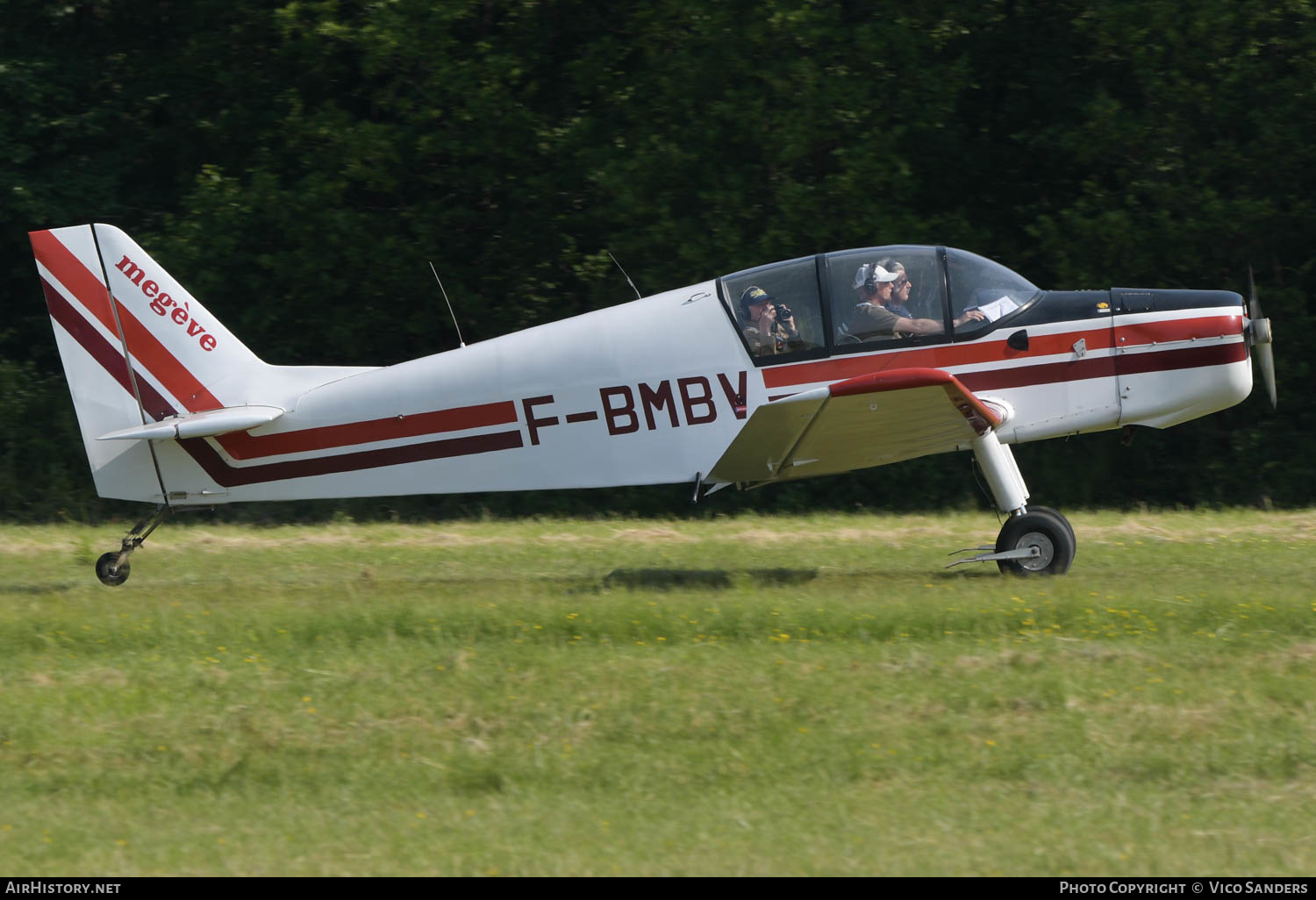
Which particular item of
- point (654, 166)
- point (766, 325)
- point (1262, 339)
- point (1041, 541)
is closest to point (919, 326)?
point (766, 325)

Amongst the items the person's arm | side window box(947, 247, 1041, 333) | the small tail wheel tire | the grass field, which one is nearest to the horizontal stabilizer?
the small tail wheel tire

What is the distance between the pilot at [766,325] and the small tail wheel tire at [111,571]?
4.84 meters

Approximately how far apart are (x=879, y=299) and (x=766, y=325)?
765 millimetres

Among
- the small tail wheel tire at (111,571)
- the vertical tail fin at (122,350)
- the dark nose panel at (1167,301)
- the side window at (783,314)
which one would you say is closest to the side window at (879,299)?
the side window at (783,314)

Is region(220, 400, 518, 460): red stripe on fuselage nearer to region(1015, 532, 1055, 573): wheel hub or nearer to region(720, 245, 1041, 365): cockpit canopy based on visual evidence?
region(720, 245, 1041, 365): cockpit canopy

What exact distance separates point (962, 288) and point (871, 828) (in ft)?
15.0

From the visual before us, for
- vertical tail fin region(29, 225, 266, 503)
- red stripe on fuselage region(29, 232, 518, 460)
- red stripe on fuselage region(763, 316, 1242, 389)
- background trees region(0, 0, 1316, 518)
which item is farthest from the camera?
background trees region(0, 0, 1316, 518)

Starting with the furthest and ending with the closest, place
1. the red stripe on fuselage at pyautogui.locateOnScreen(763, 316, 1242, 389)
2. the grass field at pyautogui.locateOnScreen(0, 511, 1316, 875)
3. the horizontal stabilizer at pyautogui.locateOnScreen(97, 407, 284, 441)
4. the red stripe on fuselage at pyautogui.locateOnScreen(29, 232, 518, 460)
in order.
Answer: the red stripe on fuselage at pyautogui.locateOnScreen(29, 232, 518, 460) < the horizontal stabilizer at pyautogui.locateOnScreen(97, 407, 284, 441) < the red stripe on fuselage at pyautogui.locateOnScreen(763, 316, 1242, 389) < the grass field at pyautogui.locateOnScreen(0, 511, 1316, 875)

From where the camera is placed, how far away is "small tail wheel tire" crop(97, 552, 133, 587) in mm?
9414

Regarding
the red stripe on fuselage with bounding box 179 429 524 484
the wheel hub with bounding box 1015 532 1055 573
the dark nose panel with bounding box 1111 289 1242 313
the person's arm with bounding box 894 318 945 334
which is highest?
the person's arm with bounding box 894 318 945 334

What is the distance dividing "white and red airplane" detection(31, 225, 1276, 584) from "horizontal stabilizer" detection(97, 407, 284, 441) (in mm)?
19

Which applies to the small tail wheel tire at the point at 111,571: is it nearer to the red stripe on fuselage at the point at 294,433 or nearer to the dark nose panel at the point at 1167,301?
the red stripe on fuselage at the point at 294,433

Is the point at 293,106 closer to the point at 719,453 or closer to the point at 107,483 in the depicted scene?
the point at 107,483
